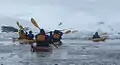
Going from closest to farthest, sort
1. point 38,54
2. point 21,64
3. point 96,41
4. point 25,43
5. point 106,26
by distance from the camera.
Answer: point 21,64, point 38,54, point 25,43, point 96,41, point 106,26

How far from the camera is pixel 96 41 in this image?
5803 cm

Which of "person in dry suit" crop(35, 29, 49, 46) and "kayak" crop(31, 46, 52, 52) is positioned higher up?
"person in dry suit" crop(35, 29, 49, 46)

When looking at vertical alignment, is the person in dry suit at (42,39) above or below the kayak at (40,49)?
above

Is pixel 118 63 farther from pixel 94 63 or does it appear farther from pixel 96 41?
pixel 96 41

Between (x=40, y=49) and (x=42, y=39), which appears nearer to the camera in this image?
(x=42, y=39)

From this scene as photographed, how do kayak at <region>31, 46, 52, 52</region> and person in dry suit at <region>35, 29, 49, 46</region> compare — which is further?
kayak at <region>31, 46, 52, 52</region>

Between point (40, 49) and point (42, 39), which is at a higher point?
point (42, 39)

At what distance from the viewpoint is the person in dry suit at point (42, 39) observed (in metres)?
34.3

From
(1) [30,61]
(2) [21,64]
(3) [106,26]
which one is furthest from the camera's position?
(3) [106,26]

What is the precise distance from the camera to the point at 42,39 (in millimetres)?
34469

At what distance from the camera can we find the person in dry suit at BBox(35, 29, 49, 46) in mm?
34281

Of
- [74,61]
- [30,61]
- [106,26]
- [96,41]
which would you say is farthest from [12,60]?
[106,26]

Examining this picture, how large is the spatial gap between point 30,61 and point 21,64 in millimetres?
1999

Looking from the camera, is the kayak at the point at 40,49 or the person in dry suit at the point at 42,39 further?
the kayak at the point at 40,49
